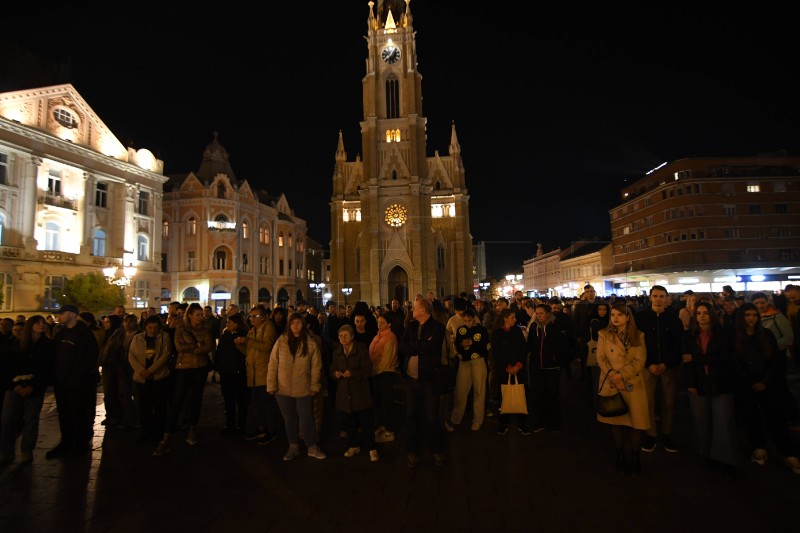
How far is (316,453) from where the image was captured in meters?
5.97

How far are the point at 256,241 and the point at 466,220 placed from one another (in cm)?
2337

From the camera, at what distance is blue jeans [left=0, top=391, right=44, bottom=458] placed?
5.99 meters

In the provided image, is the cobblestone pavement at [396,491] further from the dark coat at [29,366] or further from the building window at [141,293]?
the building window at [141,293]

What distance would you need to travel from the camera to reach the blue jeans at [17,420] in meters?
5.99

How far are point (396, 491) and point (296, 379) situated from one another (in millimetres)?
2034

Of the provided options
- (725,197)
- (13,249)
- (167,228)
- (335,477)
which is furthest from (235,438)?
(725,197)

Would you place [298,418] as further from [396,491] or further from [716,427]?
[716,427]

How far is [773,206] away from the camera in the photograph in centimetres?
4731

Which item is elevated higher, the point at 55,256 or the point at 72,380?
the point at 55,256

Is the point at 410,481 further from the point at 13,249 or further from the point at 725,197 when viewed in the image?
the point at 725,197

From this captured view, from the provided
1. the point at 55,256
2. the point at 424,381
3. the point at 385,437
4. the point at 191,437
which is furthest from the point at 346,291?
the point at 424,381

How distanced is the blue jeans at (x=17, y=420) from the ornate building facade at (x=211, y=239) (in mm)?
33340

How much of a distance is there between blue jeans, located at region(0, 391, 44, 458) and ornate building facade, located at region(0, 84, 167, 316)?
2377 centimetres

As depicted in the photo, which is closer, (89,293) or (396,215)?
(89,293)
